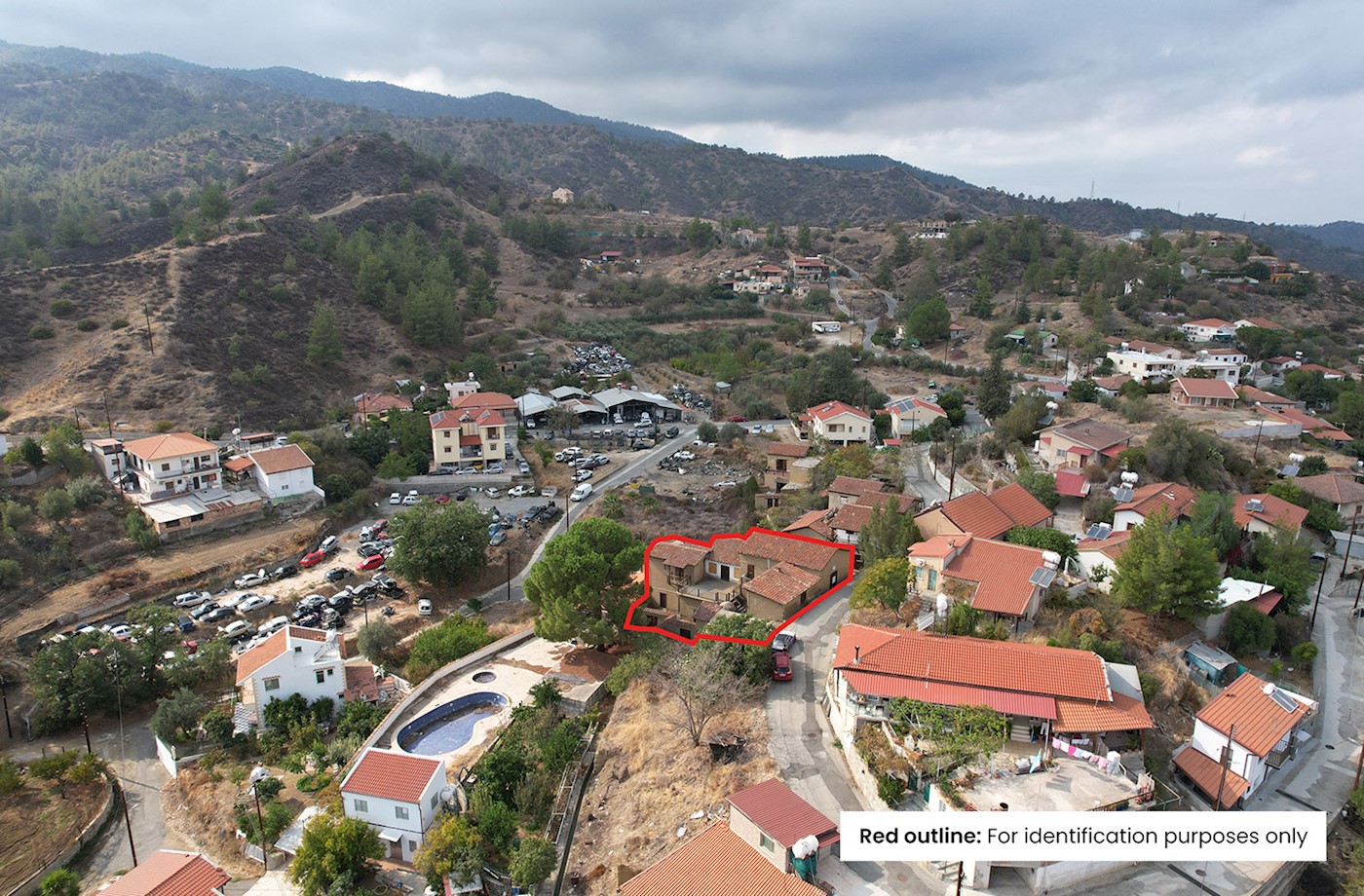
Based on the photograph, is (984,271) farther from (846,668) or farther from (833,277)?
(846,668)

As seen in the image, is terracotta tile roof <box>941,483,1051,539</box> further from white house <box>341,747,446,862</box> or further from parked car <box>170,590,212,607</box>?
parked car <box>170,590,212,607</box>

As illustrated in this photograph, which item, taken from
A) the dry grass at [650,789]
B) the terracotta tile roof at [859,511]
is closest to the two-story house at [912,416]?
the terracotta tile roof at [859,511]

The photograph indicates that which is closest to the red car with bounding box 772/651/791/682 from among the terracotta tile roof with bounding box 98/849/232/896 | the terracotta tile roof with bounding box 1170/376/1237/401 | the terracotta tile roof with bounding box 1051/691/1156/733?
the terracotta tile roof with bounding box 1051/691/1156/733

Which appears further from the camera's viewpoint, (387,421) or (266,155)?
(266,155)

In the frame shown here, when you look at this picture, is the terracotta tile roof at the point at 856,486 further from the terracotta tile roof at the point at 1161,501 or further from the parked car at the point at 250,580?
the parked car at the point at 250,580

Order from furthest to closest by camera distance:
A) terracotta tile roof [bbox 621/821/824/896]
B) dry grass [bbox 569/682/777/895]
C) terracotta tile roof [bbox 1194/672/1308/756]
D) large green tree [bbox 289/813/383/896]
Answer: terracotta tile roof [bbox 1194/672/1308/756], large green tree [bbox 289/813/383/896], dry grass [bbox 569/682/777/895], terracotta tile roof [bbox 621/821/824/896]

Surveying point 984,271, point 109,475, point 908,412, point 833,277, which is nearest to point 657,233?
point 833,277
